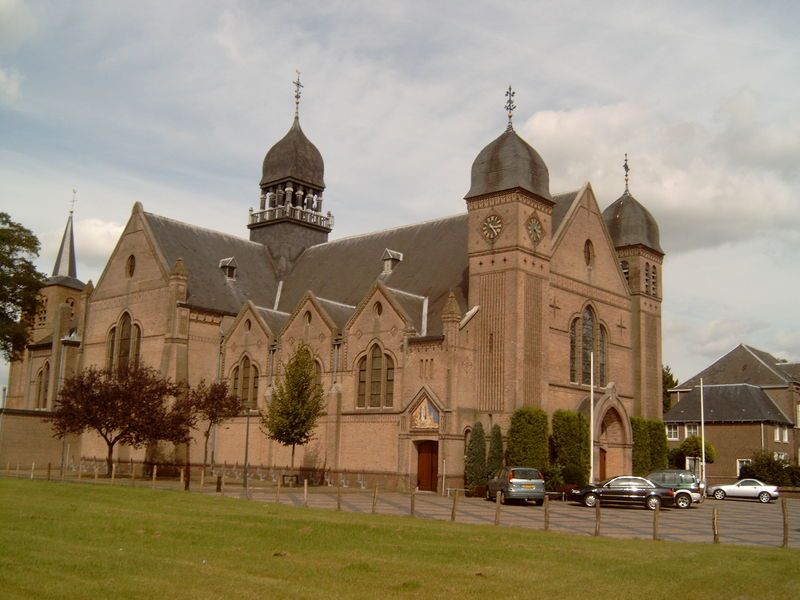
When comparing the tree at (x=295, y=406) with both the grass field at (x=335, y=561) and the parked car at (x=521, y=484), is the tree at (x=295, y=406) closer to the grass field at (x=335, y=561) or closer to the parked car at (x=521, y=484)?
the parked car at (x=521, y=484)

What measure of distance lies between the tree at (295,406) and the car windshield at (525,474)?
11.6 m

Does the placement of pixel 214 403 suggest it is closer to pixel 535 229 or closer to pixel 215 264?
pixel 215 264

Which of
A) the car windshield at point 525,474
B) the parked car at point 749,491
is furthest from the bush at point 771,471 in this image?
the car windshield at point 525,474

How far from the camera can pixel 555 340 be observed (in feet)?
143

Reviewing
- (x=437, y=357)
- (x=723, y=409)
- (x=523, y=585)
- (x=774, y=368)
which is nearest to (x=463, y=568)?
(x=523, y=585)

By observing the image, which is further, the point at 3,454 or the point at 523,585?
the point at 3,454

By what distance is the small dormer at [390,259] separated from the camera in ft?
164

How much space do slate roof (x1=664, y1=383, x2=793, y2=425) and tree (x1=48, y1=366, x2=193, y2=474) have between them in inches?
1539

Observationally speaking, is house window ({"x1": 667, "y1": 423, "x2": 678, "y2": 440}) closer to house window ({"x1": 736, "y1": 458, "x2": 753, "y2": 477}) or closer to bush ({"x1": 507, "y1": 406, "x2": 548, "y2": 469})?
house window ({"x1": 736, "y1": 458, "x2": 753, "y2": 477})

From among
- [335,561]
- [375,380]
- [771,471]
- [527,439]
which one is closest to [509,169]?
[375,380]

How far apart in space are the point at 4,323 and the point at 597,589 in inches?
1819

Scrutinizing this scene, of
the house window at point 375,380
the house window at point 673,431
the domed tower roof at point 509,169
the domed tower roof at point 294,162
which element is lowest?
the house window at point 673,431

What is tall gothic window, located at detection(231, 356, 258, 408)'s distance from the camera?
164 ft

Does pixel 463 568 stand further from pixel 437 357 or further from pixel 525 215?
pixel 525 215
